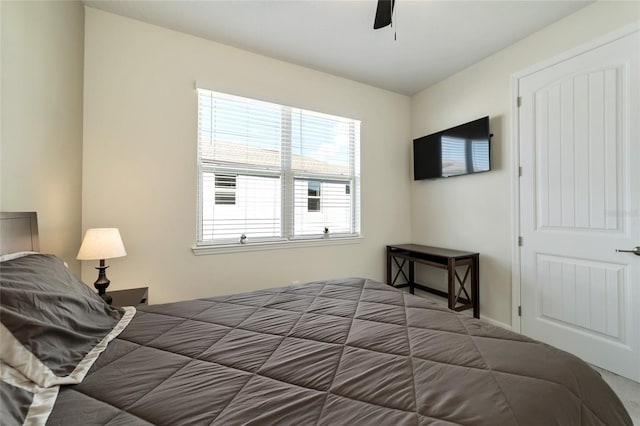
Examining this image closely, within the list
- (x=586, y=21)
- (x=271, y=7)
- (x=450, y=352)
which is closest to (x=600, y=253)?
(x=586, y=21)

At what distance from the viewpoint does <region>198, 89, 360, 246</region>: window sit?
101 inches

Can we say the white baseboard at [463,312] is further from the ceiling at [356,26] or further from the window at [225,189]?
the ceiling at [356,26]

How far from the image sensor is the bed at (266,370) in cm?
69

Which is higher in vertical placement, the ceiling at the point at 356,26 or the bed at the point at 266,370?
the ceiling at the point at 356,26

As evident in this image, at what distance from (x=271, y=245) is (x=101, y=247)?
4.61 ft

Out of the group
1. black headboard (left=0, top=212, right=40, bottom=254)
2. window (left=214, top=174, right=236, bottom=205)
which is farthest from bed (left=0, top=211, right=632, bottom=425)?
window (left=214, top=174, right=236, bottom=205)

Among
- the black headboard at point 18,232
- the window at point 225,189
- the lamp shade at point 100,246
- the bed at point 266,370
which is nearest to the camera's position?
the bed at point 266,370

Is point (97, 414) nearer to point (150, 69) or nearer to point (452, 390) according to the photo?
point (452, 390)

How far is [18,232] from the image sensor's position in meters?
1.27

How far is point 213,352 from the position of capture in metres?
1.01

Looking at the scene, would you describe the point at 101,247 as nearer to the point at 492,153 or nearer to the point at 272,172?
the point at 272,172

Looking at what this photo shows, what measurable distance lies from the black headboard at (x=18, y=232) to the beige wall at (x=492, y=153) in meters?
3.56

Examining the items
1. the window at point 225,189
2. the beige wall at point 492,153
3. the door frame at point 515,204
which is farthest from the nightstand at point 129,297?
the door frame at point 515,204

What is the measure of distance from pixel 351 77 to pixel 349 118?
49 cm
